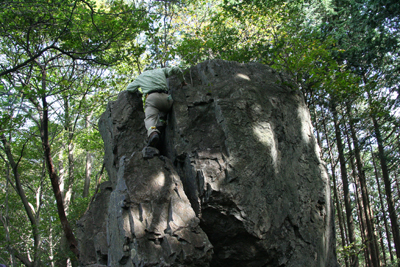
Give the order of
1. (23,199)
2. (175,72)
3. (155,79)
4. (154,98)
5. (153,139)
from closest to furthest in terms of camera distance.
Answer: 1. (153,139)
2. (154,98)
3. (155,79)
4. (175,72)
5. (23,199)

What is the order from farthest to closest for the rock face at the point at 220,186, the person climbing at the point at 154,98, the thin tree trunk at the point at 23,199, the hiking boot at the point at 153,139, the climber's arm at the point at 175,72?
the thin tree trunk at the point at 23,199 < the climber's arm at the point at 175,72 < the person climbing at the point at 154,98 < the hiking boot at the point at 153,139 < the rock face at the point at 220,186

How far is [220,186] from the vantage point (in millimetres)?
4434

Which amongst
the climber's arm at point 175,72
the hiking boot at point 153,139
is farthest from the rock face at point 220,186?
Answer: the hiking boot at point 153,139

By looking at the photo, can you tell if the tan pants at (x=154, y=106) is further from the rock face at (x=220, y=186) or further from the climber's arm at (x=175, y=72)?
the climber's arm at (x=175, y=72)

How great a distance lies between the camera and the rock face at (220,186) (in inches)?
156

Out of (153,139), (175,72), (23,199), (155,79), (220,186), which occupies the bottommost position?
(220,186)

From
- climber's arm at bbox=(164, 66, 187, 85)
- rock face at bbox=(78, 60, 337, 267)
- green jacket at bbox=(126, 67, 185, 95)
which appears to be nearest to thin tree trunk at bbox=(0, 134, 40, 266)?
rock face at bbox=(78, 60, 337, 267)

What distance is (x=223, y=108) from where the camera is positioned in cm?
533

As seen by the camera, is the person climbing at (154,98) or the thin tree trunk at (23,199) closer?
the person climbing at (154,98)

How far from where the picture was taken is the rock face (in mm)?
3973

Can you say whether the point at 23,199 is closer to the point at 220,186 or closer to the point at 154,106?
the point at 154,106

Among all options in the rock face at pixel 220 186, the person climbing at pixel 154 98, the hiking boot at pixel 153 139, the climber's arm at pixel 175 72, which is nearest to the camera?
the rock face at pixel 220 186

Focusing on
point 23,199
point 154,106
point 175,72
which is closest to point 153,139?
point 154,106

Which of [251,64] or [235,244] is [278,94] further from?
[235,244]
